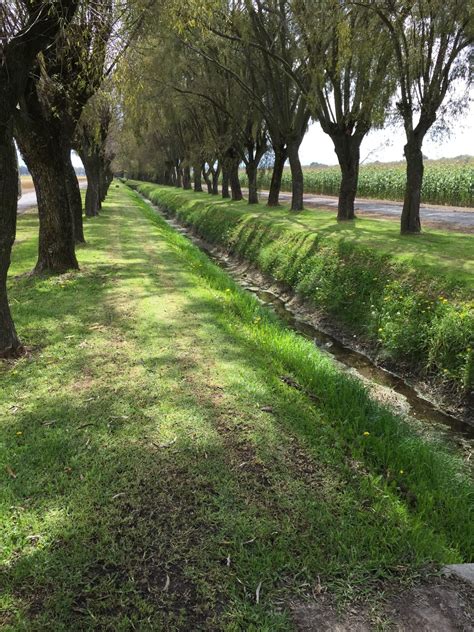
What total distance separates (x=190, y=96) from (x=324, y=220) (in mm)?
13525

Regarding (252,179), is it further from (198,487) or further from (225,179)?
(198,487)

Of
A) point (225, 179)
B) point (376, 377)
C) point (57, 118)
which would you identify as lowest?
point (376, 377)

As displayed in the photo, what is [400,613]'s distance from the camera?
2818 millimetres

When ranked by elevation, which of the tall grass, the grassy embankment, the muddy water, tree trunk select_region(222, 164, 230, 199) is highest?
tree trunk select_region(222, 164, 230, 199)

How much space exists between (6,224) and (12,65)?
1602 millimetres

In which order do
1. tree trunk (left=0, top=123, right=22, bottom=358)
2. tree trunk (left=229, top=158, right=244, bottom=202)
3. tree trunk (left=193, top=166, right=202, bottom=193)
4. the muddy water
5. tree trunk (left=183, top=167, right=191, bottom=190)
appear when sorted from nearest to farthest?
tree trunk (left=0, top=123, right=22, bottom=358)
the muddy water
tree trunk (left=229, top=158, right=244, bottom=202)
tree trunk (left=193, top=166, right=202, bottom=193)
tree trunk (left=183, top=167, right=191, bottom=190)

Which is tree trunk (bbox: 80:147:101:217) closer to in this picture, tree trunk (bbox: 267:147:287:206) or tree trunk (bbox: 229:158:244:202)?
tree trunk (bbox: 267:147:287:206)

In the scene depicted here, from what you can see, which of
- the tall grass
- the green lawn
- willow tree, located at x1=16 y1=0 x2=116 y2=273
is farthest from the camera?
the green lawn

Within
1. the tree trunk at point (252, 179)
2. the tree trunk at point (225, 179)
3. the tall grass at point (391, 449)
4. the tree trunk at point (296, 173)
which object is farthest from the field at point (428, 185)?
the tall grass at point (391, 449)

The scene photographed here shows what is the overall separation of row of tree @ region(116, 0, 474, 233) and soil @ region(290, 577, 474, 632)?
26.2 feet

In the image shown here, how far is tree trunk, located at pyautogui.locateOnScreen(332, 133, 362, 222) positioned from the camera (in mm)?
15859

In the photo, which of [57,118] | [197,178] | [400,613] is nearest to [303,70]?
[57,118]

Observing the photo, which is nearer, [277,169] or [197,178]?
[277,169]

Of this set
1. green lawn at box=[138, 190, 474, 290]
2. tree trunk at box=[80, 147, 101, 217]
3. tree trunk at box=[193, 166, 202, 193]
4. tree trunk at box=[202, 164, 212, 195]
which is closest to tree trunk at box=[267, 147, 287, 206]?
green lawn at box=[138, 190, 474, 290]
